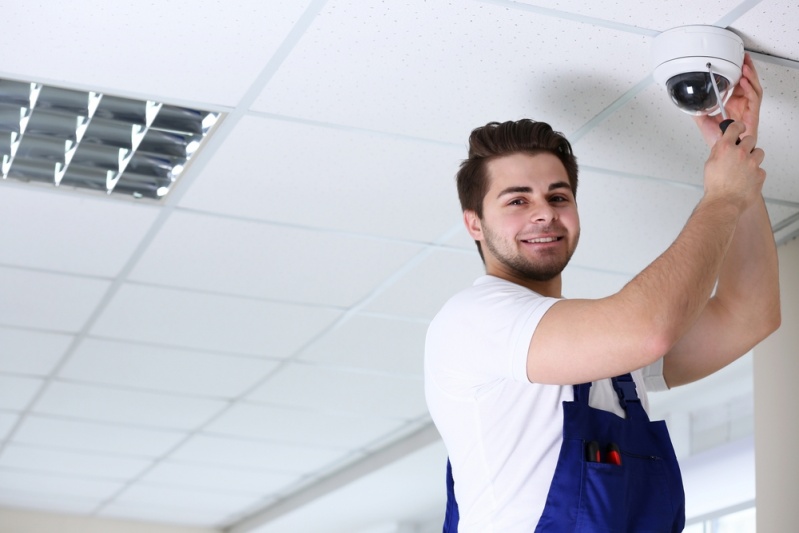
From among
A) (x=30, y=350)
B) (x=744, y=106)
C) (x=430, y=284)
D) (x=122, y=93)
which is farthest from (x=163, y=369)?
(x=744, y=106)

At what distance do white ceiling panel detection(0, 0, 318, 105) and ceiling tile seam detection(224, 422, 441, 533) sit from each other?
290 centimetres

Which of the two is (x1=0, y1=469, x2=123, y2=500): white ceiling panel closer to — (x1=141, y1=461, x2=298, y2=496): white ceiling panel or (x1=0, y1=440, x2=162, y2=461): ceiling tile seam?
(x1=141, y1=461, x2=298, y2=496): white ceiling panel

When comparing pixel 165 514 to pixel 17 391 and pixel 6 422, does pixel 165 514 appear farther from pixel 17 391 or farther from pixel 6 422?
pixel 17 391

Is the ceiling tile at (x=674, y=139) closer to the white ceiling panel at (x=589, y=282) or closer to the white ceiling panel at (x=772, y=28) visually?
the white ceiling panel at (x=772, y=28)

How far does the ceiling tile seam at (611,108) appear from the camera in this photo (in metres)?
2.44

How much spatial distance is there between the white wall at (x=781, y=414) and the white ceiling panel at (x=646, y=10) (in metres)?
1.12

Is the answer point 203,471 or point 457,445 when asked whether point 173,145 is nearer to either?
point 457,445

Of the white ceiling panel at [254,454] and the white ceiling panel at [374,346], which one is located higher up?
the white ceiling panel at [254,454]

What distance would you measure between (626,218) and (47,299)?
2083 mm

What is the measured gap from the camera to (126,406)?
17.0ft

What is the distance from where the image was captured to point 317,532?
7.09 meters

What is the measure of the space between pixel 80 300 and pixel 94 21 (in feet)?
5.85

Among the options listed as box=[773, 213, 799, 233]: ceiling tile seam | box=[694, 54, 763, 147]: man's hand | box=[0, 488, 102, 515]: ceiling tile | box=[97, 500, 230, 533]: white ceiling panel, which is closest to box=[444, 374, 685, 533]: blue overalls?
box=[694, 54, 763, 147]: man's hand

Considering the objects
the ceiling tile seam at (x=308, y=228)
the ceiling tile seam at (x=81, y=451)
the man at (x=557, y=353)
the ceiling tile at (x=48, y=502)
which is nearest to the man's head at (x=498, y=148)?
the man at (x=557, y=353)
